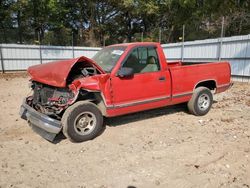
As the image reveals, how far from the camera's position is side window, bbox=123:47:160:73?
5201 millimetres

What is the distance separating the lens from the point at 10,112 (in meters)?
6.70

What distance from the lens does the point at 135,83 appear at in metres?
5.10

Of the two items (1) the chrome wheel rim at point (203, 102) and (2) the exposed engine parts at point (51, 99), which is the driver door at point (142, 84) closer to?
(2) the exposed engine parts at point (51, 99)

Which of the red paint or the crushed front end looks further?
the red paint

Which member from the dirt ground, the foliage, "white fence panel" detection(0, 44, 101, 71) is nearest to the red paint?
the dirt ground

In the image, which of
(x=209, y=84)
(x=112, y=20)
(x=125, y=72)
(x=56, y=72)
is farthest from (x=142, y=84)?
(x=112, y=20)

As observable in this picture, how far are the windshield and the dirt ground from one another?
4.70ft

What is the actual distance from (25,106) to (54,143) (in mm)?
1160

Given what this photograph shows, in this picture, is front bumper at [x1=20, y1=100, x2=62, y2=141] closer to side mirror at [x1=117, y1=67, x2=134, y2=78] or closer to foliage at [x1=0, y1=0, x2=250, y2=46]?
side mirror at [x1=117, y1=67, x2=134, y2=78]

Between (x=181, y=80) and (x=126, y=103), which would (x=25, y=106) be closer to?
(x=126, y=103)

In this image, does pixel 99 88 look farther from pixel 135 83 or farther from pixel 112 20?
pixel 112 20

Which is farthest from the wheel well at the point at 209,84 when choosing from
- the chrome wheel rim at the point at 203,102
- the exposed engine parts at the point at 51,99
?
the exposed engine parts at the point at 51,99

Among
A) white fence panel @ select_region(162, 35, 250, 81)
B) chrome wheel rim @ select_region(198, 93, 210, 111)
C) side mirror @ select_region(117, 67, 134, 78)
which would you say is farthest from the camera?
white fence panel @ select_region(162, 35, 250, 81)

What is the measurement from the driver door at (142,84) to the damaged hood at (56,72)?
22.9 inches
